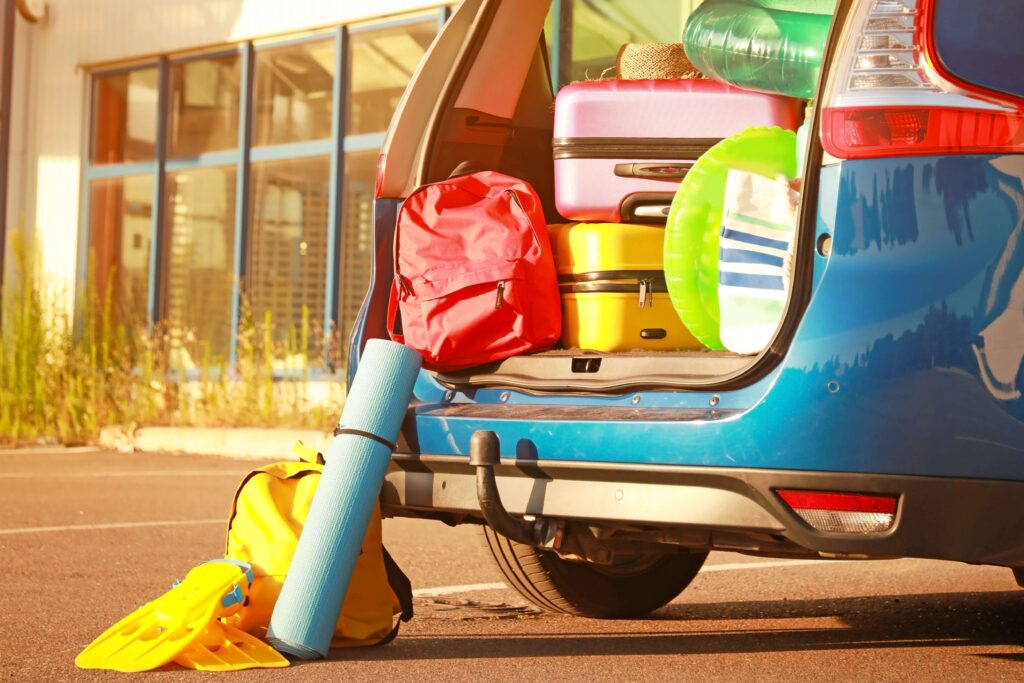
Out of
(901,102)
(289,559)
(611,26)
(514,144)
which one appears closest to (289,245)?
(611,26)

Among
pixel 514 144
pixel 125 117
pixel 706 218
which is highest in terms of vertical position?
pixel 125 117

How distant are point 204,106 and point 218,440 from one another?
4542 millimetres

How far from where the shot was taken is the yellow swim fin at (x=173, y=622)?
3.72 meters

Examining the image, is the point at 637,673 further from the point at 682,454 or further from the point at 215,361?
the point at 215,361

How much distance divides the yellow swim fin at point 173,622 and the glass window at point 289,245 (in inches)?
380

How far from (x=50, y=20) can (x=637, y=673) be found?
550 inches

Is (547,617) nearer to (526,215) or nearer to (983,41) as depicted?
(526,215)

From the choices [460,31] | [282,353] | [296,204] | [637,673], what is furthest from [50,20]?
[637,673]

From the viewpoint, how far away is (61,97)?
52.6ft

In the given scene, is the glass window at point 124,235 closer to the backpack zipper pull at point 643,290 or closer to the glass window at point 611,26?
the glass window at point 611,26

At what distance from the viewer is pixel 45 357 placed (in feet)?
42.8

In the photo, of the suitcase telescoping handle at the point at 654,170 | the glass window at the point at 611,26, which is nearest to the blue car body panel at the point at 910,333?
the suitcase telescoping handle at the point at 654,170

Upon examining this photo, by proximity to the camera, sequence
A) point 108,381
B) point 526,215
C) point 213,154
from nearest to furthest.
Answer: point 526,215 < point 108,381 < point 213,154

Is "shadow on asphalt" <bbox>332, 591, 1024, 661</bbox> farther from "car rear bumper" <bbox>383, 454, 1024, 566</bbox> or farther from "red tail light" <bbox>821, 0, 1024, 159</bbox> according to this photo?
"red tail light" <bbox>821, 0, 1024, 159</bbox>
